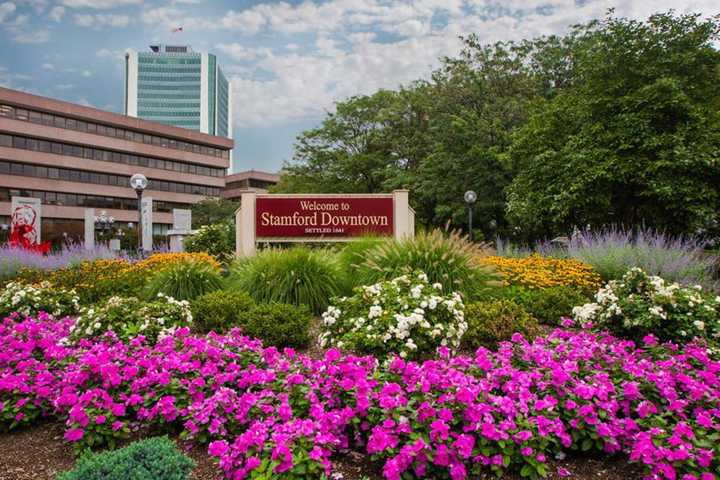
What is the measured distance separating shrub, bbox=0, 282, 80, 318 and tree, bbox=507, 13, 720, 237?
39.5ft

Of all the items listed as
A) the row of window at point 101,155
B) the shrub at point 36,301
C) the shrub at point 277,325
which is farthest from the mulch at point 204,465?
the row of window at point 101,155

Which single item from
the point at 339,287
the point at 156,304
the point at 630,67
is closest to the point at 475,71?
the point at 630,67

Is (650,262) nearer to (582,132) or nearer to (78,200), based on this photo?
(582,132)

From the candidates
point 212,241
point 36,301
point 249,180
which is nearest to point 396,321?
point 36,301

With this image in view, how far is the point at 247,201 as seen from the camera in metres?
10.4

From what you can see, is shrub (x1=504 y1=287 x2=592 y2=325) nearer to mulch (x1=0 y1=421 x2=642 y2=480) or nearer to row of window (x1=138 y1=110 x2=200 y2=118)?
mulch (x1=0 y1=421 x2=642 y2=480)

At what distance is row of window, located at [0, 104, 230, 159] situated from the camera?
169 feet

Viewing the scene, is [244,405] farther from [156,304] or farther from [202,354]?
[156,304]

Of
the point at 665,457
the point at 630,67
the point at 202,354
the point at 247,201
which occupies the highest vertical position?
the point at 630,67

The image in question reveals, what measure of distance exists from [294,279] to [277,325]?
5.44 ft

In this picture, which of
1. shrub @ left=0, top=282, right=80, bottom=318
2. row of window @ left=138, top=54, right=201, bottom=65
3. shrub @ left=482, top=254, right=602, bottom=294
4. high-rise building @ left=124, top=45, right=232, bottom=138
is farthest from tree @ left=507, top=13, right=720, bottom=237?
row of window @ left=138, top=54, right=201, bottom=65

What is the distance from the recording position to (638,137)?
42.5ft

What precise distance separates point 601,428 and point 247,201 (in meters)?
8.82

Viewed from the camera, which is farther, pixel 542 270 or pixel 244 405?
pixel 542 270
